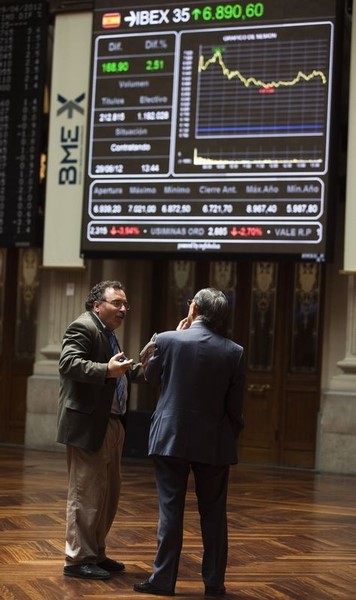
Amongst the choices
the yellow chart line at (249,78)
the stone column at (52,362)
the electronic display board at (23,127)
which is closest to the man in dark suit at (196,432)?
the yellow chart line at (249,78)

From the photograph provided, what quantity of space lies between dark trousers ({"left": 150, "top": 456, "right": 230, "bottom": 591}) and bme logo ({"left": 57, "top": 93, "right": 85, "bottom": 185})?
24.0 ft

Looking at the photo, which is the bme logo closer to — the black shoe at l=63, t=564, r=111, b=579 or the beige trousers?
the beige trousers

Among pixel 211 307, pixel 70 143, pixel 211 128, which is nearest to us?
pixel 211 307

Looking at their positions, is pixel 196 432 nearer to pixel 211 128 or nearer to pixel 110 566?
pixel 110 566

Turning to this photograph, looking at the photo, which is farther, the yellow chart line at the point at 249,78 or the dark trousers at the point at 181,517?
the yellow chart line at the point at 249,78

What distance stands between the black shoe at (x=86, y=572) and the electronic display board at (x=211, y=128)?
5.64 m

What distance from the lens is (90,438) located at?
15.8ft

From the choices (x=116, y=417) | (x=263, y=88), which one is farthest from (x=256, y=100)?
(x=116, y=417)

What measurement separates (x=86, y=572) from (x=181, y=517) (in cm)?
64

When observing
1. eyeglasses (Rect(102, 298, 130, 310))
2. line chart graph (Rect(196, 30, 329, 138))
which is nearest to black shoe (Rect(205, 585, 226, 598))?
eyeglasses (Rect(102, 298, 130, 310))

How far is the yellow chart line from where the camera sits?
1014 centimetres

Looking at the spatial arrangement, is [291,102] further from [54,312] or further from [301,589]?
[301,589]

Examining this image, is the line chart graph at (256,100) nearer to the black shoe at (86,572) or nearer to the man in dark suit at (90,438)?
the man in dark suit at (90,438)

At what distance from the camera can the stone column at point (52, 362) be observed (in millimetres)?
11656
